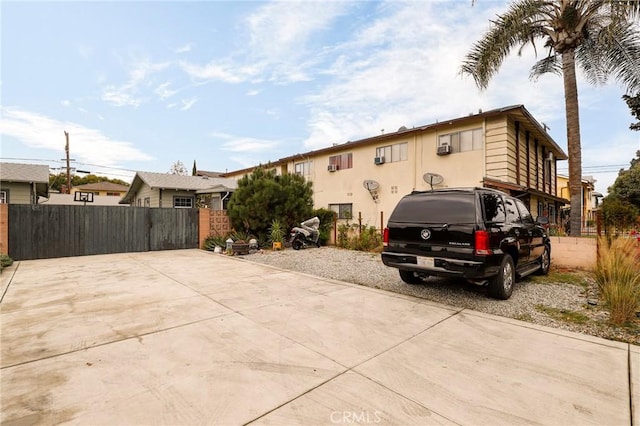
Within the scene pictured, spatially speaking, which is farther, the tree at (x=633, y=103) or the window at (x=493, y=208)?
the tree at (x=633, y=103)

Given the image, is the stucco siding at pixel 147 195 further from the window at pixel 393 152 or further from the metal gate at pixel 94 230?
the window at pixel 393 152

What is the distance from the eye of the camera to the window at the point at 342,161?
16.8 meters

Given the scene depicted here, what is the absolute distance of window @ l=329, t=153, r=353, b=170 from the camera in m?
16.8

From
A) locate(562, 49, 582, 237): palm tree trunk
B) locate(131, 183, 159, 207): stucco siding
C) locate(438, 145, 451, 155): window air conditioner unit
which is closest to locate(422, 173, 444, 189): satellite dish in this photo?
locate(438, 145, 451, 155): window air conditioner unit

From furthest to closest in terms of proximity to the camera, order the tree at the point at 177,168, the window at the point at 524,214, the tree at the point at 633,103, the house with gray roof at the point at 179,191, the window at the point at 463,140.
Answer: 1. the tree at the point at 177,168
2. the house with gray roof at the point at 179,191
3. the window at the point at 463,140
4. the tree at the point at 633,103
5. the window at the point at 524,214

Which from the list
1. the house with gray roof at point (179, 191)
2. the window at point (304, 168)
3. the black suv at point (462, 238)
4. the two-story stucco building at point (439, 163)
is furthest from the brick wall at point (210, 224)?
the black suv at point (462, 238)

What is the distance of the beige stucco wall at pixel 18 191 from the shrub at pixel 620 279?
2078 cm

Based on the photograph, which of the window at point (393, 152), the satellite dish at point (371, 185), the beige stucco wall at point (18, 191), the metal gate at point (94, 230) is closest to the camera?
the metal gate at point (94, 230)

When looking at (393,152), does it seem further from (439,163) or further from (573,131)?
(573,131)

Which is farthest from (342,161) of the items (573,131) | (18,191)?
(18,191)

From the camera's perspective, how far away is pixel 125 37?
9.82m

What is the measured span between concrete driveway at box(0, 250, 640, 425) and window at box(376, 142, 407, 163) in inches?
416

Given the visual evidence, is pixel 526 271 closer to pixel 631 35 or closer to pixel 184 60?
pixel 631 35

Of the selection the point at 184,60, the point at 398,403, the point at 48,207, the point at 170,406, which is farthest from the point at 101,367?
the point at 184,60
